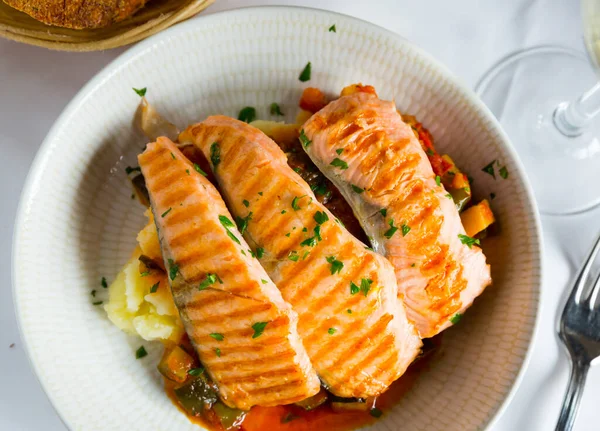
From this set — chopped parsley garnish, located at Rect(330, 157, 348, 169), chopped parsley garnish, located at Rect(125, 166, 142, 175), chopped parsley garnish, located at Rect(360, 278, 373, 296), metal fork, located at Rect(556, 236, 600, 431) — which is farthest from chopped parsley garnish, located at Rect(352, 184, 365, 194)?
metal fork, located at Rect(556, 236, 600, 431)

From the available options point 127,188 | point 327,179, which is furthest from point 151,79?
point 327,179

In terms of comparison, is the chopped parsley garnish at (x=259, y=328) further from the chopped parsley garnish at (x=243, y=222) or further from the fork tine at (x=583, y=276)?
the fork tine at (x=583, y=276)

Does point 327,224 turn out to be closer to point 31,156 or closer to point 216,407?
point 216,407

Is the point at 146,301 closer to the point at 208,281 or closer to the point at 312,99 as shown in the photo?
the point at 208,281

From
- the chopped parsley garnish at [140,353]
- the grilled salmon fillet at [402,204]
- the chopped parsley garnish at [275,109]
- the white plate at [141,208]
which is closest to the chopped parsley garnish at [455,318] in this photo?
the grilled salmon fillet at [402,204]

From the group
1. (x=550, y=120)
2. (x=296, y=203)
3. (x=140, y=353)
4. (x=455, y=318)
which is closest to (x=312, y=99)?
(x=296, y=203)

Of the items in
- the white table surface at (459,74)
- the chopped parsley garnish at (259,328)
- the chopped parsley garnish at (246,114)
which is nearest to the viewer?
the chopped parsley garnish at (259,328)

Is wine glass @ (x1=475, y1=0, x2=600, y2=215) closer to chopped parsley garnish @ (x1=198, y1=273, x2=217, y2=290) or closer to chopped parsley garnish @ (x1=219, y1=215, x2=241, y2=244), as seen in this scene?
chopped parsley garnish @ (x1=219, y1=215, x2=241, y2=244)
